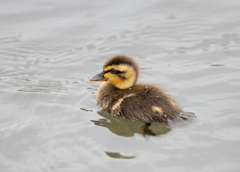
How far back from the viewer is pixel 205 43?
6.23m

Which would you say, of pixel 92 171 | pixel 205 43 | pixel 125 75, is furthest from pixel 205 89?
pixel 92 171

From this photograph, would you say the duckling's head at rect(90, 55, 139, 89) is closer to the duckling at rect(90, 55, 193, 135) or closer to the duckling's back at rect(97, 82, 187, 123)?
the duckling at rect(90, 55, 193, 135)

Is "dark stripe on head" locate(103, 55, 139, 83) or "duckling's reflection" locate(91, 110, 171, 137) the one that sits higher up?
"dark stripe on head" locate(103, 55, 139, 83)

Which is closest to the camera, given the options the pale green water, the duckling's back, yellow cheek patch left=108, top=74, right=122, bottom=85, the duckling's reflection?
the pale green water

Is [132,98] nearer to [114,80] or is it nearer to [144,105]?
[144,105]

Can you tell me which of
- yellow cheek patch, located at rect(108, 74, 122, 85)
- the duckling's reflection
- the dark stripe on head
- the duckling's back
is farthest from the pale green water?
the dark stripe on head

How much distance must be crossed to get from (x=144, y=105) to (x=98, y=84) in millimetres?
1498

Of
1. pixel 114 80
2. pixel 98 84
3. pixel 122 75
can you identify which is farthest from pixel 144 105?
pixel 98 84

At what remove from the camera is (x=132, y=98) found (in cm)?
405

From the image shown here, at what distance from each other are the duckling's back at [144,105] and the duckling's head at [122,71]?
0.11 meters

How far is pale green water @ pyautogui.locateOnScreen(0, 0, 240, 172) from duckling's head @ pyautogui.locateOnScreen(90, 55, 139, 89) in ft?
1.46

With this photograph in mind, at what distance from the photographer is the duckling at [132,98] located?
12.8 feet

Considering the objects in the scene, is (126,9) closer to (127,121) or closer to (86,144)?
(127,121)

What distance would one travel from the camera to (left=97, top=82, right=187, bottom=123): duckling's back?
388cm
